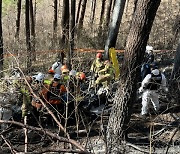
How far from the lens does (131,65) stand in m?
7.23

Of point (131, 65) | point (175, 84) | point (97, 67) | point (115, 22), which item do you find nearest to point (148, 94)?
point (175, 84)

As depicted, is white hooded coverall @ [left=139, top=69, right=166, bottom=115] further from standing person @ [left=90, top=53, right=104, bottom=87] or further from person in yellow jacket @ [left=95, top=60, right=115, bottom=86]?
standing person @ [left=90, top=53, right=104, bottom=87]

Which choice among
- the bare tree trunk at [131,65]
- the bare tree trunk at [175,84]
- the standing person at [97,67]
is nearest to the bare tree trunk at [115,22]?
the standing person at [97,67]

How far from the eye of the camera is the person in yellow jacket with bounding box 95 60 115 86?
32.5 ft

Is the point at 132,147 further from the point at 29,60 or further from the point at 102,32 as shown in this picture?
the point at 102,32

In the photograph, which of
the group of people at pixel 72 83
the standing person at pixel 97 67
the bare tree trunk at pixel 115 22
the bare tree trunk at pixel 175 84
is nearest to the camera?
the group of people at pixel 72 83

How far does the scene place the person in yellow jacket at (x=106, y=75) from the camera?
9.91 m

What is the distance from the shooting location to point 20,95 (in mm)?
8805

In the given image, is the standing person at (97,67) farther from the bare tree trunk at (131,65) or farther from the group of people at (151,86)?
the bare tree trunk at (131,65)

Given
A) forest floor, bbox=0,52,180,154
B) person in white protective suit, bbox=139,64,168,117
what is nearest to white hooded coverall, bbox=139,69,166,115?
person in white protective suit, bbox=139,64,168,117

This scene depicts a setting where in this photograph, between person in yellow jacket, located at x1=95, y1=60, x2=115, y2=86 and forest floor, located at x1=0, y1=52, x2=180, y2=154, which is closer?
forest floor, located at x1=0, y1=52, x2=180, y2=154

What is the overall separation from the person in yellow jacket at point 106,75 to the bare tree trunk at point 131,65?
7.25 feet

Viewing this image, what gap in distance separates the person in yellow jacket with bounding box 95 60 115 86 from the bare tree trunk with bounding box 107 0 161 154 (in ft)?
7.25

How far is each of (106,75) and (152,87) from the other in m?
1.46
